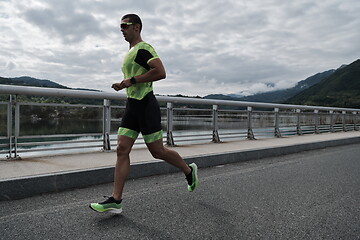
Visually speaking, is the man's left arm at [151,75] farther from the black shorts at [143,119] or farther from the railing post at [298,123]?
the railing post at [298,123]

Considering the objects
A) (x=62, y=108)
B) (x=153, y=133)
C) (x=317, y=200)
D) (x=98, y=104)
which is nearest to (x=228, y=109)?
(x=98, y=104)

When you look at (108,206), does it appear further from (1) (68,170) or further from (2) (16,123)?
(2) (16,123)

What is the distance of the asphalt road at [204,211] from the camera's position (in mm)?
2400

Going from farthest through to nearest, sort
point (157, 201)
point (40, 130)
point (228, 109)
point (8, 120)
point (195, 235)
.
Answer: point (228, 109) < point (40, 130) < point (8, 120) < point (157, 201) < point (195, 235)

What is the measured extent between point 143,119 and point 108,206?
904 millimetres

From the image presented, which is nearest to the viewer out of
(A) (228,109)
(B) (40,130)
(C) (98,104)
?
(B) (40,130)

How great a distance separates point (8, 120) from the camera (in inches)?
189

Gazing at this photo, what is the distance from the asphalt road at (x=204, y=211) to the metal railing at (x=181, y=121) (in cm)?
198

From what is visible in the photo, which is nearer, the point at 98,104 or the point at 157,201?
the point at 157,201

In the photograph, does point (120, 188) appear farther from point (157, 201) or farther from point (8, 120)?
point (8, 120)

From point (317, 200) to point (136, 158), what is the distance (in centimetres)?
300

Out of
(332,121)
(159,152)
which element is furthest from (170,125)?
(332,121)

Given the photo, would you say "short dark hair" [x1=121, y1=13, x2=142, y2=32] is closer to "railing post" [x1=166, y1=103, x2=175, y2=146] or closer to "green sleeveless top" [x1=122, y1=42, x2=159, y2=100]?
"green sleeveless top" [x1=122, y1=42, x2=159, y2=100]

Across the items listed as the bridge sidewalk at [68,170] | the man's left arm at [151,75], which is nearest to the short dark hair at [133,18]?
the man's left arm at [151,75]
